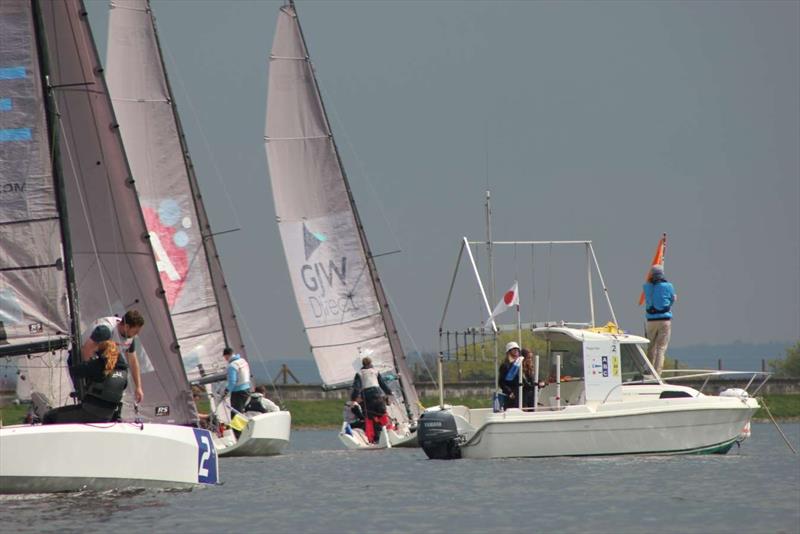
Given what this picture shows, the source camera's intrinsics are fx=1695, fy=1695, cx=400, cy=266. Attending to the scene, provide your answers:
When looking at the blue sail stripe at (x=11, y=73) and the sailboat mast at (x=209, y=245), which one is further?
the sailboat mast at (x=209, y=245)

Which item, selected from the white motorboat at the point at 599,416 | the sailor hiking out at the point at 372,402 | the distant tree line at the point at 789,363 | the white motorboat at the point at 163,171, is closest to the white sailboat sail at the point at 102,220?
the white motorboat at the point at 599,416

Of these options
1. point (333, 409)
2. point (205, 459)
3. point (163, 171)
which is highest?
point (163, 171)

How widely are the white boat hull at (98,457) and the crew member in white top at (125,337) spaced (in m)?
0.64

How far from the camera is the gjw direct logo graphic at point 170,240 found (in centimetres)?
3994

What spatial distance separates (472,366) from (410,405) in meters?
42.4

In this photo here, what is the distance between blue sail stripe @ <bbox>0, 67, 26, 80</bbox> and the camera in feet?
Result: 77.6

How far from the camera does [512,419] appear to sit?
29562 mm

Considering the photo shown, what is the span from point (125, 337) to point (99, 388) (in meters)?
0.76

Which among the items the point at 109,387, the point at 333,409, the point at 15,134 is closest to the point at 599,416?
the point at 109,387

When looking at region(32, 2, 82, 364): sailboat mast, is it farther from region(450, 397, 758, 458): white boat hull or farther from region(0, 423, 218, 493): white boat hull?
region(450, 397, 758, 458): white boat hull

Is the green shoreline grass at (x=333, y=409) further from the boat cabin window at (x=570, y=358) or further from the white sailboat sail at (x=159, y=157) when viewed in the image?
the boat cabin window at (x=570, y=358)

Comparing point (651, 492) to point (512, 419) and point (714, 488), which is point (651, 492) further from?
point (512, 419)

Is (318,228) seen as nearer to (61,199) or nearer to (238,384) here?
(238,384)

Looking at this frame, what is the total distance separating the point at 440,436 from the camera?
3059 cm
